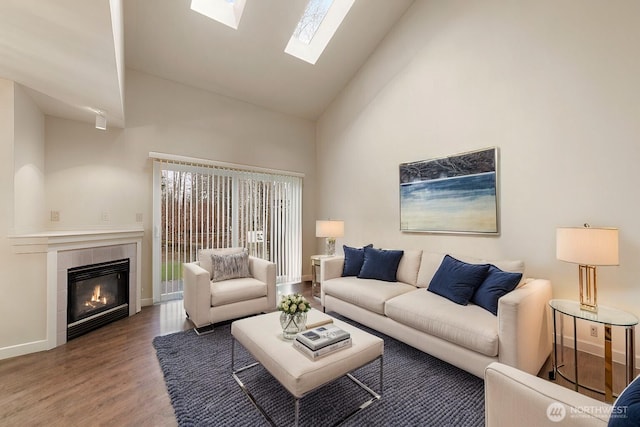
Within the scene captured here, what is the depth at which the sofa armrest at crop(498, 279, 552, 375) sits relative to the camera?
1.84 meters

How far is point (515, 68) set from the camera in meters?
2.79

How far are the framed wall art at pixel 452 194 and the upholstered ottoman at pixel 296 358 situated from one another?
194cm

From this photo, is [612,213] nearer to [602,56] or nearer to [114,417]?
[602,56]

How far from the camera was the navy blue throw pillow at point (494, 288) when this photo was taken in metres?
2.24

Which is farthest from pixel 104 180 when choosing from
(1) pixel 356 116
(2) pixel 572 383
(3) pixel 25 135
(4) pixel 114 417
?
(2) pixel 572 383

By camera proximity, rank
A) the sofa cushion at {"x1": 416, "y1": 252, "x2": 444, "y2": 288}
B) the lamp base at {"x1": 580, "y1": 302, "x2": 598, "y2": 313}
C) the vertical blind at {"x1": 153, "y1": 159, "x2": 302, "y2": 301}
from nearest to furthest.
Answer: the lamp base at {"x1": 580, "y1": 302, "x2": 598, "y2": 313}
the sofa cushion at {"x1": 416, "y1": 252, "x2": 444, "y2": 288}
the vertical blind at {"x1": 153, "y1": 159, "x2": 302, "y2": 301}

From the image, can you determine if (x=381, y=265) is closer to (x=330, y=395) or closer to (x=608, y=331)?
(x=330, y=395)

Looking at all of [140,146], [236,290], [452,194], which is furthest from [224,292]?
[452,194]

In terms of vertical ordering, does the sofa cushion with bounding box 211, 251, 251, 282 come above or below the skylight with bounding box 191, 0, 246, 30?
below

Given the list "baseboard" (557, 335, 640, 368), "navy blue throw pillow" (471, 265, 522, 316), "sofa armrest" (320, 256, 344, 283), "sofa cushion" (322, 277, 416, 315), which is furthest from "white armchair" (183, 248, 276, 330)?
"baseboard" (557, 335, 640, 368)

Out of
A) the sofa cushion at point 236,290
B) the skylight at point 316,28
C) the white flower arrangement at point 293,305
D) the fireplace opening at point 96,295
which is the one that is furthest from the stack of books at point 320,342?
the skylight at point 316,28

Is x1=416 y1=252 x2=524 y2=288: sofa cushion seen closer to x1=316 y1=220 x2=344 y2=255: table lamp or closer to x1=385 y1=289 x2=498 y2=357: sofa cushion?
x1=385 y1=289 x2=498 y2=357: sofa cushion

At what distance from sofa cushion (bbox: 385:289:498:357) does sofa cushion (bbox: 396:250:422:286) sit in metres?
0.47

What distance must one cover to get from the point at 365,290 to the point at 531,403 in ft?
6.38
